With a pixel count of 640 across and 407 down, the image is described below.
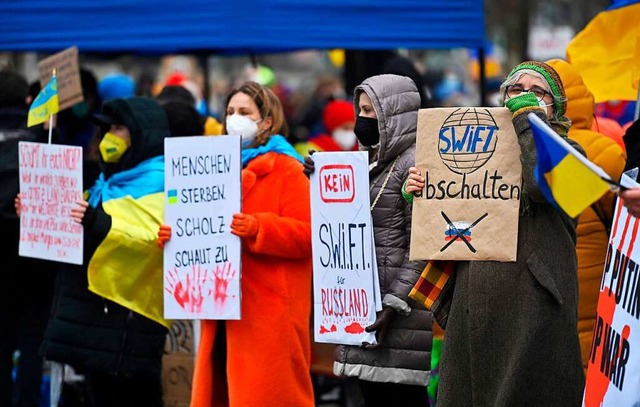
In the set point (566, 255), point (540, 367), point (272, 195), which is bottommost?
point (540, 367)

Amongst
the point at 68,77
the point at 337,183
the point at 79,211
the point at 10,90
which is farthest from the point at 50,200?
the point at 337,183

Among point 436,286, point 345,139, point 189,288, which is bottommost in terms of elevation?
point 436,286

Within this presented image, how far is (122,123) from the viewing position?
24.1 ft

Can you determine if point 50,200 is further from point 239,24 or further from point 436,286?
point 436,286

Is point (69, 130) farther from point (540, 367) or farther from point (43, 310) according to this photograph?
point (540, 367)

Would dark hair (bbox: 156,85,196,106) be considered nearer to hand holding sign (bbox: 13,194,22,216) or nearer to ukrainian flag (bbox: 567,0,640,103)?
hand holding sign (bbox: 13,194,22,216)

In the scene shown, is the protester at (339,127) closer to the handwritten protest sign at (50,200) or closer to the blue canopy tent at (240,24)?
the blue canopy tent at (240,24)

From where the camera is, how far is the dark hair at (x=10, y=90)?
8227mm

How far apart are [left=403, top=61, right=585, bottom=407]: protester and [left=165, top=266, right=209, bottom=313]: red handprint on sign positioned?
1.66 m

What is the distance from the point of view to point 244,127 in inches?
264

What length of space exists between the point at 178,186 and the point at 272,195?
48 centimetres

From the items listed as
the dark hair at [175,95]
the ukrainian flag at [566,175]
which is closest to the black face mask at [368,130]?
the ukrainian flag at [566,175]

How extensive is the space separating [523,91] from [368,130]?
0.99 m

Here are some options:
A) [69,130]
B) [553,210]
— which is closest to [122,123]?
[69,130]
